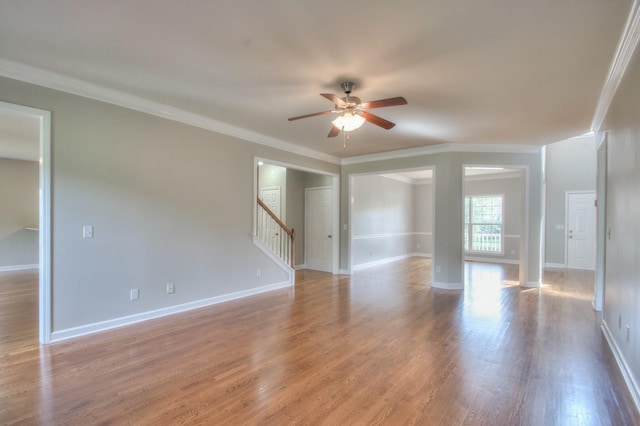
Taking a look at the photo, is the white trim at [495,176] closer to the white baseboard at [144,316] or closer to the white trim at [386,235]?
the white trim at [386,235]

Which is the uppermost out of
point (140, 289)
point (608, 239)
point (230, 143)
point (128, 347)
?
point (230, 143)

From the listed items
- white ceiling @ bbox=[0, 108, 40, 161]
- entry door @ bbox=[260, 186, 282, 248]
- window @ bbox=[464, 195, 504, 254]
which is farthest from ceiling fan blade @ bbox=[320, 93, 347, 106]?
window @ bbox=[464, 195, 504, 254]

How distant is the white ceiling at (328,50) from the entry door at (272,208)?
145 inches

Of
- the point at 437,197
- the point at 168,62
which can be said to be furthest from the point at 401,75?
the point at 437,197

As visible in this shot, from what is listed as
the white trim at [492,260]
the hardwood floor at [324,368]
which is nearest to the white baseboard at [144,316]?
the hardwood floor at [324,368]

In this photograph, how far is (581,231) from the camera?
26.9ft

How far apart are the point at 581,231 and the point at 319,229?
679 cm

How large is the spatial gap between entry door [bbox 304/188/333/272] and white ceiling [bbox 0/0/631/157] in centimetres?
394

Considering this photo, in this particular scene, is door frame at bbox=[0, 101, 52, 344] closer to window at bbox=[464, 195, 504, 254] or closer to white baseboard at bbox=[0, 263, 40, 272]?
white baseboard at bbox=[0, 263, 40, 272]

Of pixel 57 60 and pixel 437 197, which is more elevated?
pixel 57 60

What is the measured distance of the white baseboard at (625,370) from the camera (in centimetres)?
223

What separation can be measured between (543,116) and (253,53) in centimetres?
379

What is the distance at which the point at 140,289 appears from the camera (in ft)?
12.6

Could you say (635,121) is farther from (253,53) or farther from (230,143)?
(230,143)
